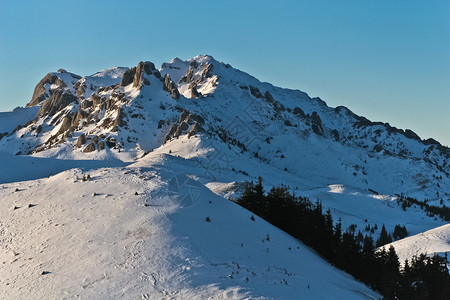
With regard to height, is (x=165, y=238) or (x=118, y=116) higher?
(x=118, y=116)

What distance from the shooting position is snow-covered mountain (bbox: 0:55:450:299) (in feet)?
74.8

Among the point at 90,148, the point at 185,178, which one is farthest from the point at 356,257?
the point at 90,148

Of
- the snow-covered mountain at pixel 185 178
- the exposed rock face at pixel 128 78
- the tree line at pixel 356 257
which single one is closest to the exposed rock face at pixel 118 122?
the snow-covered mountain at pixel 185 178

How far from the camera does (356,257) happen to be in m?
36.7

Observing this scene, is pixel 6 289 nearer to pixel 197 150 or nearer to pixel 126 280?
pixel 126 280

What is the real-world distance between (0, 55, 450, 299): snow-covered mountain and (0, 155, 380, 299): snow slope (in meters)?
0.13

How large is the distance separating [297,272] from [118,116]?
125 m

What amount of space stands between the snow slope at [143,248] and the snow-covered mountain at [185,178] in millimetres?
127

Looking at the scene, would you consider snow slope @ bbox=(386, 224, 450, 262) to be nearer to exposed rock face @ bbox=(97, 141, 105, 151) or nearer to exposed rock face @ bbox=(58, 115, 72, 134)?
exposed rock face @ bbox=(97, 141, 105, 151)

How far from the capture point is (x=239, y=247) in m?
25.5

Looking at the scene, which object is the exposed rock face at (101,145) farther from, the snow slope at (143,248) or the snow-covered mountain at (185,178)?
the snow slope at (143,248)

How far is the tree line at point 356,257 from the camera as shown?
32.5 meters

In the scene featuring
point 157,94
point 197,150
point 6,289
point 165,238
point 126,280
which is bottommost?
point 6,289

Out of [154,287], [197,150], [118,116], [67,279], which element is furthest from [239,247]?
[118,116]
